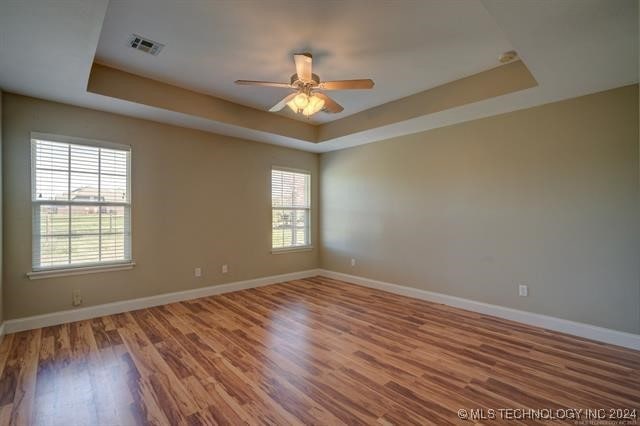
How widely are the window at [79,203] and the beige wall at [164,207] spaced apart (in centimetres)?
9

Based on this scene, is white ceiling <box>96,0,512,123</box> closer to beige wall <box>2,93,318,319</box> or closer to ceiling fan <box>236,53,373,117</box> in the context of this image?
ceiling fan <box>236,53,373,117</box>

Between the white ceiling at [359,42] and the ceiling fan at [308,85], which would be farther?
the ceiling fan at [308,85]

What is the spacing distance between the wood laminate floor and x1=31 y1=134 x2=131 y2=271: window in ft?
2.73

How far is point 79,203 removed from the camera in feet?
11.6

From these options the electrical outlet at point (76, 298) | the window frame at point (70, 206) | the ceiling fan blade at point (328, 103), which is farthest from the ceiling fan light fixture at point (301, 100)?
the electrical outlet at point (76, 298)

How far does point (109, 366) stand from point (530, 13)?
13.4ft

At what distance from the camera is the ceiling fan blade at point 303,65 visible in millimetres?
2529

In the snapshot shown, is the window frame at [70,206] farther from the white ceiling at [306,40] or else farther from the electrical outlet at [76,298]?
the white ceiling at [306,40]

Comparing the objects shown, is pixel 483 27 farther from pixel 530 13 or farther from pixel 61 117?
pixel 61 117

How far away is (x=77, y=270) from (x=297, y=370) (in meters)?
2.98

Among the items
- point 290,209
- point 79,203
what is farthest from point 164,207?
point 290,209

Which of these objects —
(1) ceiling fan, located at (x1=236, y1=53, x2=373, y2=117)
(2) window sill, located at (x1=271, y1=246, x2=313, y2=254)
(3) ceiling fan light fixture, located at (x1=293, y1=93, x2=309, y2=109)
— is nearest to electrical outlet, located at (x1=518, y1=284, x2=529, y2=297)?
(1) ceiling fan, located at (x1=236, y1=53, x2=373, y2=117)

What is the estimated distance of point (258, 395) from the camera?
210 centimetres

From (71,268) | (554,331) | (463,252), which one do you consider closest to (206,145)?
(71,268)
